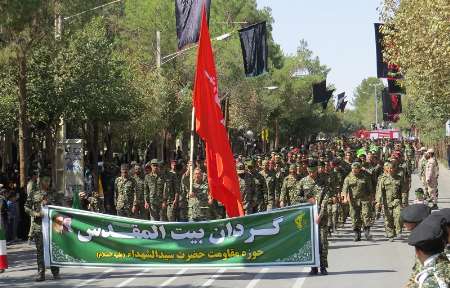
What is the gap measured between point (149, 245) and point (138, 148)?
41144 mm

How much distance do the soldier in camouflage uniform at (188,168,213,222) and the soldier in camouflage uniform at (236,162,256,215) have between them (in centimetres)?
178

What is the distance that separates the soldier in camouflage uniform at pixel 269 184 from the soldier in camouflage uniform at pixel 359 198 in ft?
6.44

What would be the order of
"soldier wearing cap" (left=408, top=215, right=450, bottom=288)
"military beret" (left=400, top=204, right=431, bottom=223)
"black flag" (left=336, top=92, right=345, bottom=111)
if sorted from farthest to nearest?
"black flag" (left=336, top=92, right=345, bottom=111), "military beret" (left=400, top=204, right=431, bottom=223), "soldier wearing cap" (left=408, top=215, right=450, bottom=288)

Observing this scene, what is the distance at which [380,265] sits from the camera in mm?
15656

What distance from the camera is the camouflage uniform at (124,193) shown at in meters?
19.4

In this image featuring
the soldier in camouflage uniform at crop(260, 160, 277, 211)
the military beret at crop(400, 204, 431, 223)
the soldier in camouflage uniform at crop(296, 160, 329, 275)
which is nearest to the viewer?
the military beret at crop(400, 204, 431, 223)

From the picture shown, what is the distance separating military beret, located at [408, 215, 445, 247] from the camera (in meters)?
5.42

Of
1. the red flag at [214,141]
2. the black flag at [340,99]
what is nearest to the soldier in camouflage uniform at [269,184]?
the red flag at [214,141]

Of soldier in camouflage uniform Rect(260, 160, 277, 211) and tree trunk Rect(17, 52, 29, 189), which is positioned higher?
tree trunk Rect(17, 52, 29, 189)

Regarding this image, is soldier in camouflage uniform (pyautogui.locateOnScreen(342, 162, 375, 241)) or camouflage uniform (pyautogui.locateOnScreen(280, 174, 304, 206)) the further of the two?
soldier in camouflage uniform (pyautogui.locateOnScreen(342, 162, 375, 241))

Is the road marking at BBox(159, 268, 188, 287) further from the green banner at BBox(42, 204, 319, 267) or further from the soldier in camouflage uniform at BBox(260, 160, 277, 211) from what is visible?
the soldier in camouflage uniform at BBox(260, 160, 277, 211)

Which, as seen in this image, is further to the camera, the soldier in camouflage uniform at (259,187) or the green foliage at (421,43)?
the green foliage at (421,43)

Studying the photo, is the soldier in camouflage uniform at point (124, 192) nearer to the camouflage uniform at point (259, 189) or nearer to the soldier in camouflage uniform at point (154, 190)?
the soldier in camouflage uniform at point (154, 190)

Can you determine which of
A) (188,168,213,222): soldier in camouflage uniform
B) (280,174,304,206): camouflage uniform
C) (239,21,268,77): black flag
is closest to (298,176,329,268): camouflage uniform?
(280,174,304,206): camouflage uniform
